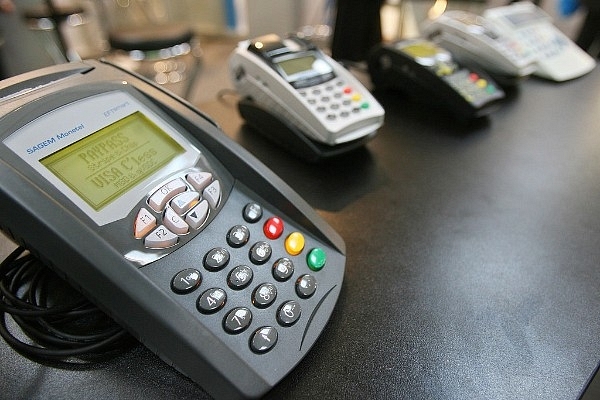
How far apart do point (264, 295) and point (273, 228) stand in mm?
63

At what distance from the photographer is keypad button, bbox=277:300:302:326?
30 centimetres

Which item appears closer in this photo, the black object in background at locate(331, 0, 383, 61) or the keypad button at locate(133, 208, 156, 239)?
the keypad button at locate(133, 208, 156, 239)

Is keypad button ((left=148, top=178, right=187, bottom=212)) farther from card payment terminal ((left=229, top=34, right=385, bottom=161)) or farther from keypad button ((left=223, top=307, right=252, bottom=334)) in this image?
card payment terminal ((left=229, top=34, right=385, bottom=161))

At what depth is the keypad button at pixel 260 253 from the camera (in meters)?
0.32

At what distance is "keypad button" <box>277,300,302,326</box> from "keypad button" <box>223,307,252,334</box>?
22mm

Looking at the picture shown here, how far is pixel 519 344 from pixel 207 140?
0.29 m

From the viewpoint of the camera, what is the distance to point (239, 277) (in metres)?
0.30

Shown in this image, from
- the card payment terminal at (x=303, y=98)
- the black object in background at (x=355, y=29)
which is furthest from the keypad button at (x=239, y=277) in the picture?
the black object in background at (x=355, y=29)

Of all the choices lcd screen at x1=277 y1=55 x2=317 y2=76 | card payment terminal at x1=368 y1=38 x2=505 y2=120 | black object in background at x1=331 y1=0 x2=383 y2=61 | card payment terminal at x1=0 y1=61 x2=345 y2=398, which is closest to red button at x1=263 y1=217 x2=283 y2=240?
card payment terminal at x1=0 y1=61 x2=345 y2=398

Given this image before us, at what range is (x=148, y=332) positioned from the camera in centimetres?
26

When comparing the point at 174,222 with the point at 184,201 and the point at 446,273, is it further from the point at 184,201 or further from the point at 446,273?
the point at 446,273

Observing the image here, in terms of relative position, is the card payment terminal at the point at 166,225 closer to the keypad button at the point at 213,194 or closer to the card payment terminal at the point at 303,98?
the keypad button at the point at 213,194

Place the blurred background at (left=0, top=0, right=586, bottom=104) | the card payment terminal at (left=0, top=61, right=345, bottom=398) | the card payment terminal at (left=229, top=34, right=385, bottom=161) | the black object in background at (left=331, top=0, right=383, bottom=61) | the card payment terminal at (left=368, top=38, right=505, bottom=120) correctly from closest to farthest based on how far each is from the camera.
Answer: the card payment terminal at (left=0, top=61, right=345, bottom=398) < the card payment terminal at (left=229, top=34, right=385, bottom=161) < the card payment terminal at (left=368, top=38, right=505, bottom=120) < the black object in background at (left=331, top=0, right=383, bottom=61) < the blurred background at (left=0, top=0, right=586, bottom=104)

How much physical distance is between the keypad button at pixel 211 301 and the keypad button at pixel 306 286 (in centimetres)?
6
